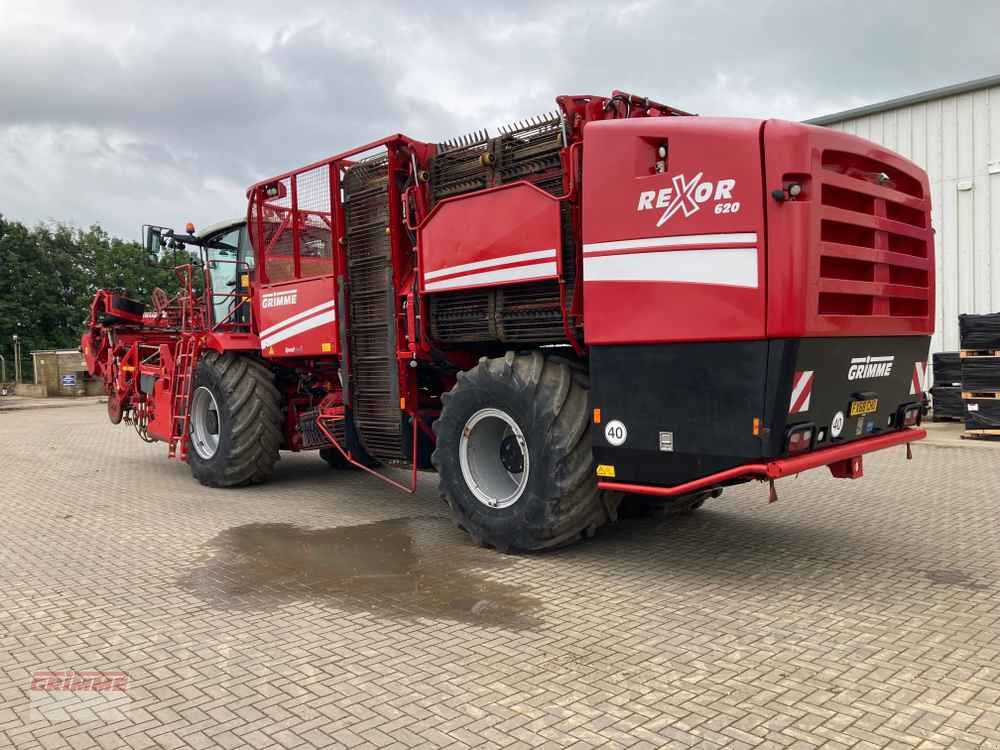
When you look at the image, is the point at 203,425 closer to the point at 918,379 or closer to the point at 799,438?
the point at 799,438

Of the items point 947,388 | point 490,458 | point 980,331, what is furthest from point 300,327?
point 947,388

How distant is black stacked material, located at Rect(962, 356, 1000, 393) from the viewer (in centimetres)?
1134

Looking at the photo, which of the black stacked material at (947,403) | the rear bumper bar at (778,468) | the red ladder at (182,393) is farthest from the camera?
the black stacked material at (947,403)

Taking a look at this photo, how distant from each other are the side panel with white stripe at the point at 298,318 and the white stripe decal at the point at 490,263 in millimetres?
1525

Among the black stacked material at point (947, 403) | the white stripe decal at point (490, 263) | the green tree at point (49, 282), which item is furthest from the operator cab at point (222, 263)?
the green tree at point (49, 282)

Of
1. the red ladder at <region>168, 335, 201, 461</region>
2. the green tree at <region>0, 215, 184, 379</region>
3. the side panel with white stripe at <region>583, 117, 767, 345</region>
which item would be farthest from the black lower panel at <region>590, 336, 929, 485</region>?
the green tree at <region>0, 215, 184, 379</region>

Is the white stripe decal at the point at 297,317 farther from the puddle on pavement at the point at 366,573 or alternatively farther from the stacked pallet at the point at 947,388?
the stacked pallet at the point at 947,388

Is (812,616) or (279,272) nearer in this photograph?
(812,616)

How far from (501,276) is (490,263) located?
0.14 m

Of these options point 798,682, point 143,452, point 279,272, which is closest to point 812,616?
point 798,682

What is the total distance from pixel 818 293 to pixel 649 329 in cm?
93

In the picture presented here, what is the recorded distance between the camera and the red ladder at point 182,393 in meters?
9.08

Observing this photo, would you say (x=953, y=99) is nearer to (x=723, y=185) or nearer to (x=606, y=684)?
(x=723, y=185)

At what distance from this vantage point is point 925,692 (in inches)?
130
